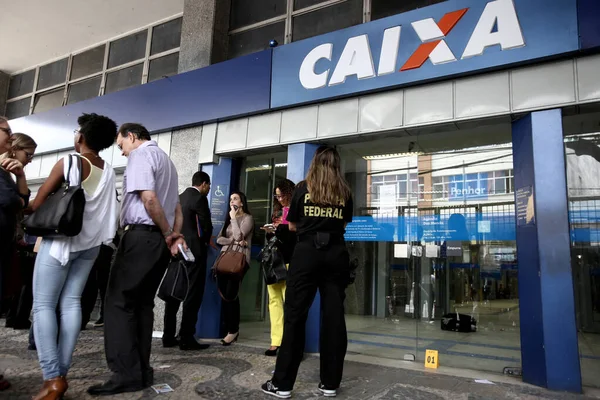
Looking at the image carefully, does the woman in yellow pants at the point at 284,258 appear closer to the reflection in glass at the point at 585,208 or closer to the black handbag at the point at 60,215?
the black handbag at the point at 60,215

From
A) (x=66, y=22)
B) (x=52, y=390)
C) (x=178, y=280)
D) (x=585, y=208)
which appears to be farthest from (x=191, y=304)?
(x=66, y=22)

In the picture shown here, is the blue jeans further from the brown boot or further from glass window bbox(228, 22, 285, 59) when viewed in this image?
glass window bbox(228, 22, 285, 59)

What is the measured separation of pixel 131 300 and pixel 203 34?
16.0 ft

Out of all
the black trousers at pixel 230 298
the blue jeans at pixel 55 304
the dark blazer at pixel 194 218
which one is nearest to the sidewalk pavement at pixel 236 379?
the blue jeans at pixel 55 304

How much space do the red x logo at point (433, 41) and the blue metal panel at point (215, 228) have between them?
9.01 feet

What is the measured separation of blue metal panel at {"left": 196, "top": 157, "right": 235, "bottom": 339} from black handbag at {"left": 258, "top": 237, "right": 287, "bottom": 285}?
136 centimetres

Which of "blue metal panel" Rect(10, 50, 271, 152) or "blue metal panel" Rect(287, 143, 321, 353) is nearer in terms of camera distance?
"blue metal panel" Rect(287, 143, 321, 353)

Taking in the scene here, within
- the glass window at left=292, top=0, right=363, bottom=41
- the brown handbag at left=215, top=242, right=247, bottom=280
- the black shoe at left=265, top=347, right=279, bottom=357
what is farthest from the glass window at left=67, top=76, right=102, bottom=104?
the black shoe at left=265, top=347, right=279, bottom=357

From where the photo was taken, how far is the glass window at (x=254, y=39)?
6.48m

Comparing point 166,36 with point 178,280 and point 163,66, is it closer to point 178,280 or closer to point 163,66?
point 163,66

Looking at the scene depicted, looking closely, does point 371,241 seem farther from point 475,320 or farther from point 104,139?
point 104,139

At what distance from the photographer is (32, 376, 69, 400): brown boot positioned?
2527mm

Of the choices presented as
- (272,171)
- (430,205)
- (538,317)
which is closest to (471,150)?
(430,205)

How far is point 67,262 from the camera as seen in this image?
2717 mm
